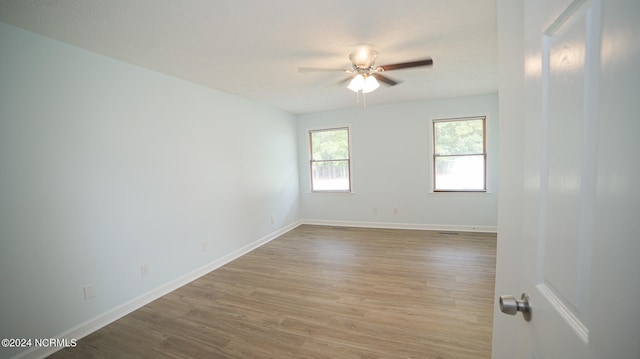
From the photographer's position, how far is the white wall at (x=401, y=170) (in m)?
4.60

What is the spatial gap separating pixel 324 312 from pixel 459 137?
405 cm

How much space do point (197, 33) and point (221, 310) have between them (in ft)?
8.29

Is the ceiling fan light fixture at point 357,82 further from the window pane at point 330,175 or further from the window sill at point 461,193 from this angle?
the window sill at point 461,193

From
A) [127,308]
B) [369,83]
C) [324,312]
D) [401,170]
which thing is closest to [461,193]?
[401,170]

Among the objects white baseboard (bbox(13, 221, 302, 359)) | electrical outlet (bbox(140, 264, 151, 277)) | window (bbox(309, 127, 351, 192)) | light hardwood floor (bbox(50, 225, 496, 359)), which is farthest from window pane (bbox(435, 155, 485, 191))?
electrical outlet (bbox(140, 264, 151, 277))

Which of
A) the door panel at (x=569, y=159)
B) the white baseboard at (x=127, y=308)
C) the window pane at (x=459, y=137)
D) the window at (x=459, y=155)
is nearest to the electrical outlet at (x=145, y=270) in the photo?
the white baseboard at (x=127, y=308)

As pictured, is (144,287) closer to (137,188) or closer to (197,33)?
(137,188)

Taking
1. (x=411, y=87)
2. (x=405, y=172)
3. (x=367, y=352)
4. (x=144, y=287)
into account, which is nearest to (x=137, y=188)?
(x=144, y=287)

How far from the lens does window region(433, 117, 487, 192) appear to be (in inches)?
182

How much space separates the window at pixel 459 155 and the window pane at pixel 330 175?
182 centimetres

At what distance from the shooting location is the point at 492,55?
2.71 m

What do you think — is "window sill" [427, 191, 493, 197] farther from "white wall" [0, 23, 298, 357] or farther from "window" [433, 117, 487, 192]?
"white wall" [0, 23, 298, 357]

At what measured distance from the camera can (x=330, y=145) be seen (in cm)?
562

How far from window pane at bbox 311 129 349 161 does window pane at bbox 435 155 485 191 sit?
1896 mm
